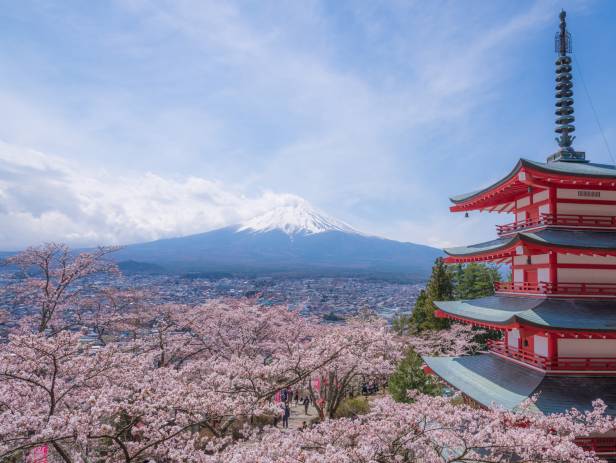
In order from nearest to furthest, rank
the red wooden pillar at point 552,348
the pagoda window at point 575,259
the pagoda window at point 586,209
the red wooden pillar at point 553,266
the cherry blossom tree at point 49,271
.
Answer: the red wooden pillar at point 552,348 → the red wooden pillar at point 553,266 → the pagoda window at point 575,259 → the pagoda window at point 586,209 → the cherry blossom tree at point 49,271

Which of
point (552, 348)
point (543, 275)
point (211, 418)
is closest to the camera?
point (211, 418)

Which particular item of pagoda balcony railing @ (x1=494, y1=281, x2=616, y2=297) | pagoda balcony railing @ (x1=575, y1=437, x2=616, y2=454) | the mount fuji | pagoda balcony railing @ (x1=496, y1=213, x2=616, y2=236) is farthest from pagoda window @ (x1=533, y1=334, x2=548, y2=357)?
the mount fuji

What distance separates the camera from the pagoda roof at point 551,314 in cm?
871

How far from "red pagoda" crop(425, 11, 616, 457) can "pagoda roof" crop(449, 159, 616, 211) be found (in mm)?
27

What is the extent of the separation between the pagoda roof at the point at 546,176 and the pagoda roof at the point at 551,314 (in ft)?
10.3

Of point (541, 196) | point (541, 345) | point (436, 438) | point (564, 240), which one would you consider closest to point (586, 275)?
point (564, 240)

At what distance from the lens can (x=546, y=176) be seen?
983 cm

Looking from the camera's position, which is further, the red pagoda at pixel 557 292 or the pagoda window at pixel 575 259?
the pagoda window at pixel 575 259

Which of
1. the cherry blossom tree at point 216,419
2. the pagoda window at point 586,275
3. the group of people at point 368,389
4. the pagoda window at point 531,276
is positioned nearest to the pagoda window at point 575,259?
the pagoda window at point 586,275

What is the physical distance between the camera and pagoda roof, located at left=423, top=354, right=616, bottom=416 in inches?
324

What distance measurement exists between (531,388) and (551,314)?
1.86 meters

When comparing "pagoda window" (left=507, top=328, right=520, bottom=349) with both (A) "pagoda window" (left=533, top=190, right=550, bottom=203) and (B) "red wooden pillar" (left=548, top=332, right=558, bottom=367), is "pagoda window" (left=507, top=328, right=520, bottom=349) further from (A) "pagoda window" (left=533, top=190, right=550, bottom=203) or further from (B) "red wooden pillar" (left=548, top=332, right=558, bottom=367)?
(A) "pagoda window" (left=533, top=190, right=550, bottom=203)

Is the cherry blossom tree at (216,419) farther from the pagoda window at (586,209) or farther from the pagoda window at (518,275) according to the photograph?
the pagoda window at (586,209)

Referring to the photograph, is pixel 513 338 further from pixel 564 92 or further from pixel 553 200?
pixel 564 92
